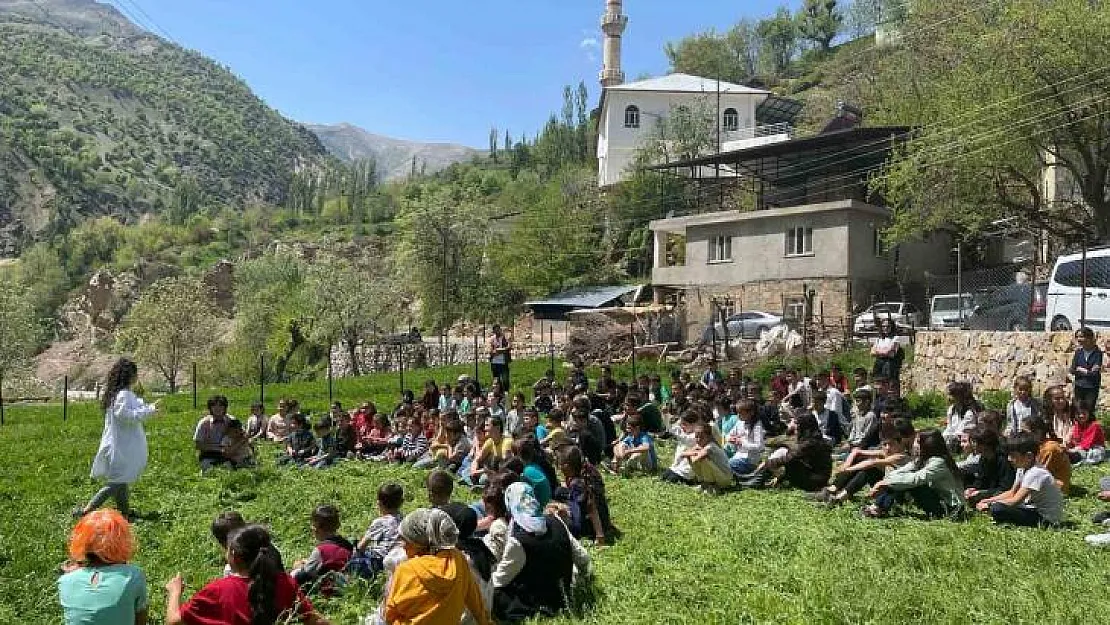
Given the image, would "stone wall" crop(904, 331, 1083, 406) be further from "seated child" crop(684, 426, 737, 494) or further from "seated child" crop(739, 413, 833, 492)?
"seated child" crop(684, 426, 737, 494)

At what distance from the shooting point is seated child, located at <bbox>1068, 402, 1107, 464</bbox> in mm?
12242

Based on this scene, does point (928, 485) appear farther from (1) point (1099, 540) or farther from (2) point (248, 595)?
(2) point (248, 595)

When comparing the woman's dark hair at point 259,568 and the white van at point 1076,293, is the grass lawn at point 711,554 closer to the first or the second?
the woman's dark hair at point 259,568

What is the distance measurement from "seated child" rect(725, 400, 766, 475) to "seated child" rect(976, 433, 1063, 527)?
358 cm

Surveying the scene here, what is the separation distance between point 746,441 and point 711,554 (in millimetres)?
4703

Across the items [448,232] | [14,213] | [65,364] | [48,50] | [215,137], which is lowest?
[65,364]

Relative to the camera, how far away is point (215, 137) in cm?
19000

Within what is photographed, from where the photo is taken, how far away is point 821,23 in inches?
4245

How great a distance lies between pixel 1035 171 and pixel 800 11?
3417 inches

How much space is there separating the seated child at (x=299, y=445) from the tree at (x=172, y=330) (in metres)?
41.4

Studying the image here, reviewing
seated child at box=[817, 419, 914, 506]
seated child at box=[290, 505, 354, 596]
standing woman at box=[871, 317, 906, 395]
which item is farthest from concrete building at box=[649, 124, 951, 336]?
seated child at box=[290, 505, 354, 596]

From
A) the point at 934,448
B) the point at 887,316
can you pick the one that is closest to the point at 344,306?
the point at 887,316

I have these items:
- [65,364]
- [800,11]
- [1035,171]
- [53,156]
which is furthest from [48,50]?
[1035,171]

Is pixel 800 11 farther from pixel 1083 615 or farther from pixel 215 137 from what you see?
pixel 215 137
